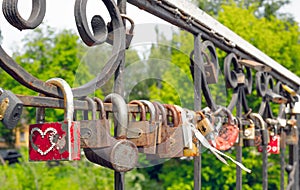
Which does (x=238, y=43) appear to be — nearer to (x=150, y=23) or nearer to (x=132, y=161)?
(x=150, y=23)

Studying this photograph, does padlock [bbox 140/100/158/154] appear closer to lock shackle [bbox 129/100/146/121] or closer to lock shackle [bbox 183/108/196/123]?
lock shackle [bbox 129/100/146/121]

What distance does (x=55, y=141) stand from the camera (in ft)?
3.82

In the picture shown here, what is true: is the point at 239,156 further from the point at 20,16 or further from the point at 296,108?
the point at 20,16

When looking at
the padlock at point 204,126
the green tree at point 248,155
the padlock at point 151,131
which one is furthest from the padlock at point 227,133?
the green tree at point 248,155

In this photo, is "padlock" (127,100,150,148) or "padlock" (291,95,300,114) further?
"padlock" (291,95,300,114)

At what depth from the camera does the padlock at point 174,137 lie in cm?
166

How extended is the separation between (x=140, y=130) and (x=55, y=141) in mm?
384

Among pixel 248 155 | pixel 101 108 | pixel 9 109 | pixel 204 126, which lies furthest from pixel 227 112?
pixel 248 155

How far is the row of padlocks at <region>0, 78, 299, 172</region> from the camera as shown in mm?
1156

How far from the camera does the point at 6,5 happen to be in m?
A: 1.10

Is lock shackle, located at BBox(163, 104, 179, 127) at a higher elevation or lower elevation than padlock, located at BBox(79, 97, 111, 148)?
higher

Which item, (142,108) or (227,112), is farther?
(227,112)

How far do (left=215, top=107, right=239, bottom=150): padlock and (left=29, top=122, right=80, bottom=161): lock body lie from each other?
1.19m

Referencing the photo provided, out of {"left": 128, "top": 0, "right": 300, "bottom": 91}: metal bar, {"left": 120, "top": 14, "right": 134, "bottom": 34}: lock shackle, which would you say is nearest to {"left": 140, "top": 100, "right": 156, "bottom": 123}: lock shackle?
{"left": 120, "top": 14, "right": 134, "bottom": 34}: lock shackle
